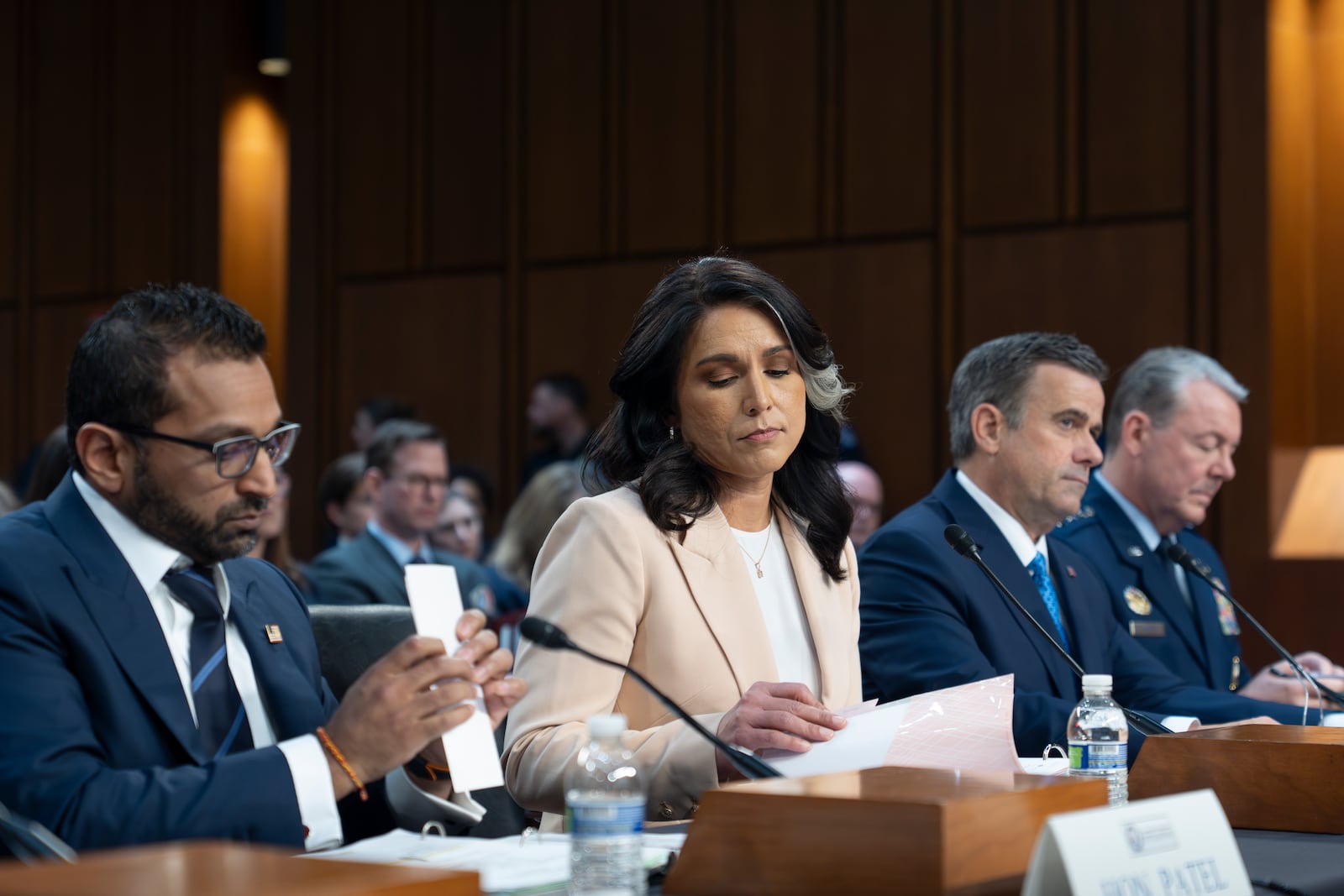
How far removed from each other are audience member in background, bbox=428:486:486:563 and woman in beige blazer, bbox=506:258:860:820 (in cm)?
435

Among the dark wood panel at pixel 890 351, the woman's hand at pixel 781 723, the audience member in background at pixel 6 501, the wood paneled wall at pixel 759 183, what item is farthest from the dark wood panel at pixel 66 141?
the woman's hand at pixel 781 723

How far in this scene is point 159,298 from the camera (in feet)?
→ 7.28

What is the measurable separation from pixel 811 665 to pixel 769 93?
5245 millimetres

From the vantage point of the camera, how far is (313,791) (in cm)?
196

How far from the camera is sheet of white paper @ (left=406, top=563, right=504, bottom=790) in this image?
182 centimetres

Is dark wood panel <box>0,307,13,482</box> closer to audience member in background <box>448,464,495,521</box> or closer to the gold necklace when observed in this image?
audience member in background <box>448,464,495,521</box>

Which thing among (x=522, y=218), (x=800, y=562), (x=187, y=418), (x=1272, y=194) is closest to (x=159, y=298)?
(x=187, y=418)

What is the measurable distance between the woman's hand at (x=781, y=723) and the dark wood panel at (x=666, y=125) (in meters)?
5.71

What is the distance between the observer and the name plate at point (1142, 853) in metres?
1.56

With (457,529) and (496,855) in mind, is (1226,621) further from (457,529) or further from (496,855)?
(457,529)

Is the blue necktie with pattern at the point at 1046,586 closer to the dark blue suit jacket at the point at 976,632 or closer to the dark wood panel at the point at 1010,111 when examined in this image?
the dark blue suit jacket at the point at 976,632

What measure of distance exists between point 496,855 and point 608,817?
0.88 feet

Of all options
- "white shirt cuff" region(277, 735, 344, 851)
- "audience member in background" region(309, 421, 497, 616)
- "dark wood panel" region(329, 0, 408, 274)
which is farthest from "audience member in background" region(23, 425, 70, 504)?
"dark wood panel" region(329, 0, 408, 274)

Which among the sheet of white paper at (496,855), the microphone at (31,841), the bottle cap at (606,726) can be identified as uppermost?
the bottle cap at (606,726)
